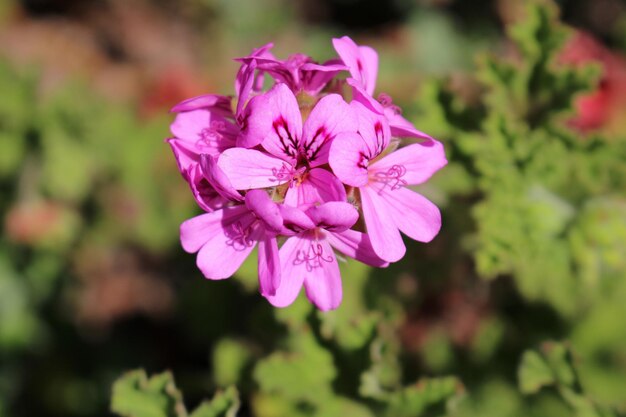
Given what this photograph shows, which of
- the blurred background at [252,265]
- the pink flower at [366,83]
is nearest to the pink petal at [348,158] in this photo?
the pink flower at [366,83]

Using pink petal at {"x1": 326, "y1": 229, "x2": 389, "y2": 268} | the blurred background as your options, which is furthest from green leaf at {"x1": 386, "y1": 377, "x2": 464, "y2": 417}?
pink petal at {"x1": 326, "y1": 229, "x2": 389, "y2": 268}

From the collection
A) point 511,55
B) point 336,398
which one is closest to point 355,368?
point 336,398

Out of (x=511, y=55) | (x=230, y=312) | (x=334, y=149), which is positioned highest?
(x=334, y=149)

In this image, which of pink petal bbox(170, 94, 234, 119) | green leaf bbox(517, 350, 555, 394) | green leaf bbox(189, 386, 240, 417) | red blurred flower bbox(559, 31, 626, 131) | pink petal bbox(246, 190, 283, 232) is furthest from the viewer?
red blurred flower bbox(559, 31, 626, 131)

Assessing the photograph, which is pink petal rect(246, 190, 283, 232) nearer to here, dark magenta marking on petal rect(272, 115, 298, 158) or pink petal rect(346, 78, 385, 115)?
dark magenta marking on petal rect(272, 115, 298, 158)

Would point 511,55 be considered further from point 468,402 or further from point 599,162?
point 468,402

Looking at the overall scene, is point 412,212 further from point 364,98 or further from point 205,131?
point 205,131

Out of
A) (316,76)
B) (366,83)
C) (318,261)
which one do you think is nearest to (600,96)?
(366,83)
